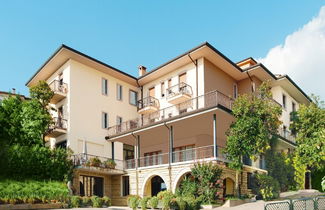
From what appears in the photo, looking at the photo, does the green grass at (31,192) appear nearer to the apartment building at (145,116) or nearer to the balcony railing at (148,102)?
the apartment building at (145,116)

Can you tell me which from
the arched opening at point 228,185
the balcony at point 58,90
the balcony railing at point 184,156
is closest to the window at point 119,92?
the balcony at point 58,90

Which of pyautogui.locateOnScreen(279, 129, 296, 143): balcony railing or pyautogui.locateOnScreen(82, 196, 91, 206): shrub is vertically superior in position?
pyautogui.locateOnScreen(279, 129, 296, 143): balcony railing

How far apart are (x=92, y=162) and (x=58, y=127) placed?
12.6ft

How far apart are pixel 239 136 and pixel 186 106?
A: 6.95 m

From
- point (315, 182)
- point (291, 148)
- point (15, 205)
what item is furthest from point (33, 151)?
point (315, 182)

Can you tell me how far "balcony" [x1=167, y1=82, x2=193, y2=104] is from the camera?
2855 cm

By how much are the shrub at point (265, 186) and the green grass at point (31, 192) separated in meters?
12.5

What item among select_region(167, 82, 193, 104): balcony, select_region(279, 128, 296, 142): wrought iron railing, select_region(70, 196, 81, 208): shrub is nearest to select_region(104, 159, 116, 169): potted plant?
select_region(70, 196, 81, 208): shrub

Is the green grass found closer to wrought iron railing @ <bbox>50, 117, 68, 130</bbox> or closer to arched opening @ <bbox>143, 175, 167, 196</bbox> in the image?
wrought iron railing @ <bbox>50, 117, 68, 130</bbox>

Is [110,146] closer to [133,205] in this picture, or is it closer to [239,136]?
[133,205]

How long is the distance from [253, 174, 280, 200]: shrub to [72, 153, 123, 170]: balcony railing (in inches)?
443

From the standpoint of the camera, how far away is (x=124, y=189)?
1171 inches

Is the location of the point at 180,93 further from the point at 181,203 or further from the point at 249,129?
the point at 181,203

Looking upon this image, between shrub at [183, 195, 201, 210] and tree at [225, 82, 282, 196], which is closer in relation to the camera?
shrub at [183, 195, 201, 210]
